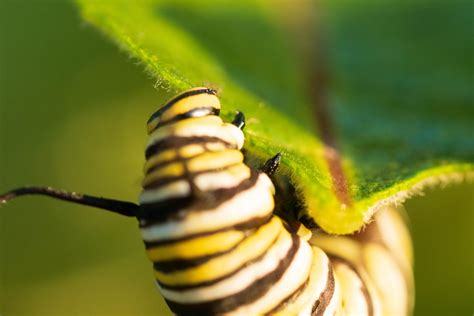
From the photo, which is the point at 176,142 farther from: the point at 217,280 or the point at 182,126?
the point at 217,280

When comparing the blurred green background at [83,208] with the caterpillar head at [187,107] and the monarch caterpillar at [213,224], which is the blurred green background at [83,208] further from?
the caterpillar head at [187,107]

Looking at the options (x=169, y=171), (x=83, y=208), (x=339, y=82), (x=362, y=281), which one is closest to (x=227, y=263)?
(x=169, y=171)

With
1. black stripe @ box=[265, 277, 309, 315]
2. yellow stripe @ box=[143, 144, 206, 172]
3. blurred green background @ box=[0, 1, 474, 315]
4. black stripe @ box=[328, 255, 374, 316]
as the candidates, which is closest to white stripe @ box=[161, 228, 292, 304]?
black stripe @ box=[265, 277, 309, 315]

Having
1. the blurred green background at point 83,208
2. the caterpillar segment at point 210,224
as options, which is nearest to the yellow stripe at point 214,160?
the caterpillar segment at point 210,224

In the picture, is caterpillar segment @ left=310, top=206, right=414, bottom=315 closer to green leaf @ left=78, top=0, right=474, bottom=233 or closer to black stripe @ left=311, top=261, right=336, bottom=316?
black stripe @ left=311, top=261, right=336, bottom=316

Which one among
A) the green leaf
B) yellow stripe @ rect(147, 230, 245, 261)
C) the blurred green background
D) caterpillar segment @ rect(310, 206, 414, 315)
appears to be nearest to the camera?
yellow stripe @ rect(147, 230, 245, 261)

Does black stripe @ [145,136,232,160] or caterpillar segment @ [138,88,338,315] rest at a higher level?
black stripe @ [145,136,232,160]

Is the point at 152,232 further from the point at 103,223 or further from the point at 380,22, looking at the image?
the point at 380,22
